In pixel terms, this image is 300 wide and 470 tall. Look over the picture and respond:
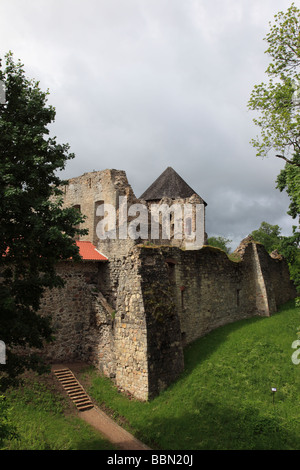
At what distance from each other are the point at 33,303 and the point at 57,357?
6870mm

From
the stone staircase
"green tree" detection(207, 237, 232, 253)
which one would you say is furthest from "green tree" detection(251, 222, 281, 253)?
the stone staircase

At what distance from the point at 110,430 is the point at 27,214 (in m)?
7.32

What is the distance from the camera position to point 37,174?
26.9ft

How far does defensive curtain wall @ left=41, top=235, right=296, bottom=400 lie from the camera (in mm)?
11984

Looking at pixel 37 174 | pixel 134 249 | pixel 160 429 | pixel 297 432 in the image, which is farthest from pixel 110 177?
pixel 297 432

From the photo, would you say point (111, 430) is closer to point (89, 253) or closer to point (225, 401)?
point (225, 401)

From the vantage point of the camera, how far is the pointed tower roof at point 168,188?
2698 cm

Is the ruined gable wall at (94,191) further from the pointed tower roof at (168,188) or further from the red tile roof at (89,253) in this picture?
the pointed tower roof at (168,188)

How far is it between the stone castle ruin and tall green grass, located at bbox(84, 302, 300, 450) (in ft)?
2.23

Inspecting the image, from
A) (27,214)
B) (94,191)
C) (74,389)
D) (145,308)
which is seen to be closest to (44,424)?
(74,389)

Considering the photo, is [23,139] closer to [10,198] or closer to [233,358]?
[10,198]

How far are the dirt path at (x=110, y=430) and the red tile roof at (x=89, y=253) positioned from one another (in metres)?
6.57

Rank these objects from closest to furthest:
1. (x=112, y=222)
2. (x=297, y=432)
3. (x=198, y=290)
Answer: (x=297, y=432) → (x=198, y=290) → (x=112, y=222)

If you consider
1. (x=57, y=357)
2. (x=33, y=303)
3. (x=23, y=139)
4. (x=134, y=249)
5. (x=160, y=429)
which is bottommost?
(x=160, y=429)
